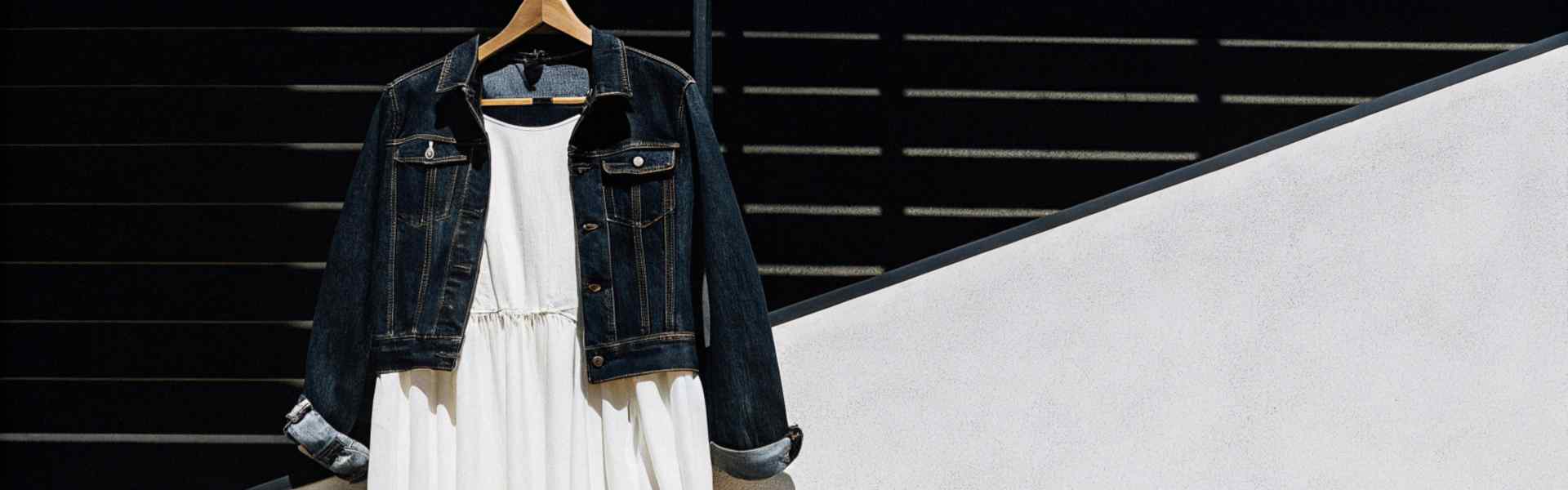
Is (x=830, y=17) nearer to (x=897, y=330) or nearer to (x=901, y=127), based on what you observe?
(x=901, y=127)

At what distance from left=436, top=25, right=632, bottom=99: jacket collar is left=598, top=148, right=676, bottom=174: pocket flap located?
0.31 ft

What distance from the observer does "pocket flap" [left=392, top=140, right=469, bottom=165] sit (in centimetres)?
190

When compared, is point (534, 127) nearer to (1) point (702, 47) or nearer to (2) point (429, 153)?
(2) point (429, 153)

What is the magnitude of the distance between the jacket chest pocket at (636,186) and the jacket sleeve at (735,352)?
0.19 feet

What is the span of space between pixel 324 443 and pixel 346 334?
174mm

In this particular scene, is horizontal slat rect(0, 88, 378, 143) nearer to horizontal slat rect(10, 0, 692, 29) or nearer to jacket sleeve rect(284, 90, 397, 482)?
horizontal slat rect(10, 0, 692, 29)

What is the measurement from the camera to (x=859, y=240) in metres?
2.39

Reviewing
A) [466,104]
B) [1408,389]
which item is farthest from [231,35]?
[1408,389]

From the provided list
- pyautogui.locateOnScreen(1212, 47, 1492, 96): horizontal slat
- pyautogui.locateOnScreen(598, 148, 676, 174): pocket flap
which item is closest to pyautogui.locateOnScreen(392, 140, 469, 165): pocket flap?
pyautogui.locateOnScreen(598, 148, 676, 174): pocket flap

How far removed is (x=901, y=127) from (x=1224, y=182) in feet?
2.13

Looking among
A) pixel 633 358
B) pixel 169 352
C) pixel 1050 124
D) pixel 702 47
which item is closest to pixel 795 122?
pixel 702 47

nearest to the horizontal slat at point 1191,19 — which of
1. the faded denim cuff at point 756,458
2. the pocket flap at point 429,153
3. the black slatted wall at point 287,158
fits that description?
the black slatted wall at point 287,158

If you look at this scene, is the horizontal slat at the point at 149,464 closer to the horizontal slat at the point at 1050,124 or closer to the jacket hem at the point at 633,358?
the jacket hem at the point at 633,358

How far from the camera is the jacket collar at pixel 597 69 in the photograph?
190cm
